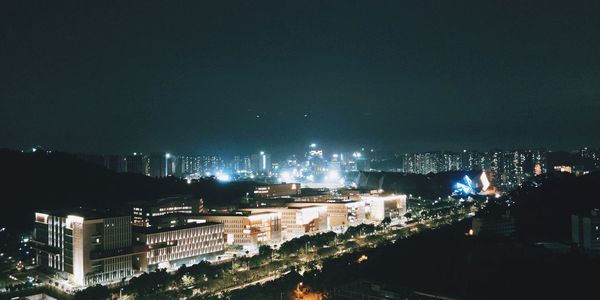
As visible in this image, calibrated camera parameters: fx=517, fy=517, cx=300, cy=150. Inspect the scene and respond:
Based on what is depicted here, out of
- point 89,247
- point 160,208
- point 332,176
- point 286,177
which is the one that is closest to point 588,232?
point 89,247

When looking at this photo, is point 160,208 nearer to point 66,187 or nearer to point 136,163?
point 66,187

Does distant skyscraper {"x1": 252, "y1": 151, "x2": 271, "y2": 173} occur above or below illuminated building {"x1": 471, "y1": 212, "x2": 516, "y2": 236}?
above

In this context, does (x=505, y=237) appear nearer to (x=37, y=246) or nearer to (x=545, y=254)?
(x=545, y=254)

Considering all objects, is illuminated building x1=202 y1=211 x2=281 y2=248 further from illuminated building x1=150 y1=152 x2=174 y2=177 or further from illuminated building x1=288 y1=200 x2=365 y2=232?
illuminated building x1=150 y1=152 x2=174 y2=177

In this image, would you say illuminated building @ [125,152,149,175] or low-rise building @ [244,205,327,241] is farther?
illuminated building @ [125,152,149,175]

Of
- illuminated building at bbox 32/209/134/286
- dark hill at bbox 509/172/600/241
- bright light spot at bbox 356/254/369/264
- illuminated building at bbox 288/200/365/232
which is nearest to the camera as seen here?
illuminated building at bbox 32/209/134/286

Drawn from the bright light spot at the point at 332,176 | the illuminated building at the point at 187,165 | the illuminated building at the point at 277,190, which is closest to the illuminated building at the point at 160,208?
the illuminated building at the point at 277,190

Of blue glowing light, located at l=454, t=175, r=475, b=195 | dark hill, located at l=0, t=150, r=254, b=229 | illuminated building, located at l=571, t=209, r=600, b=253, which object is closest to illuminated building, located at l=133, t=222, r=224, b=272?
dark hill, located at l=0, t=150, r=254, b=229
